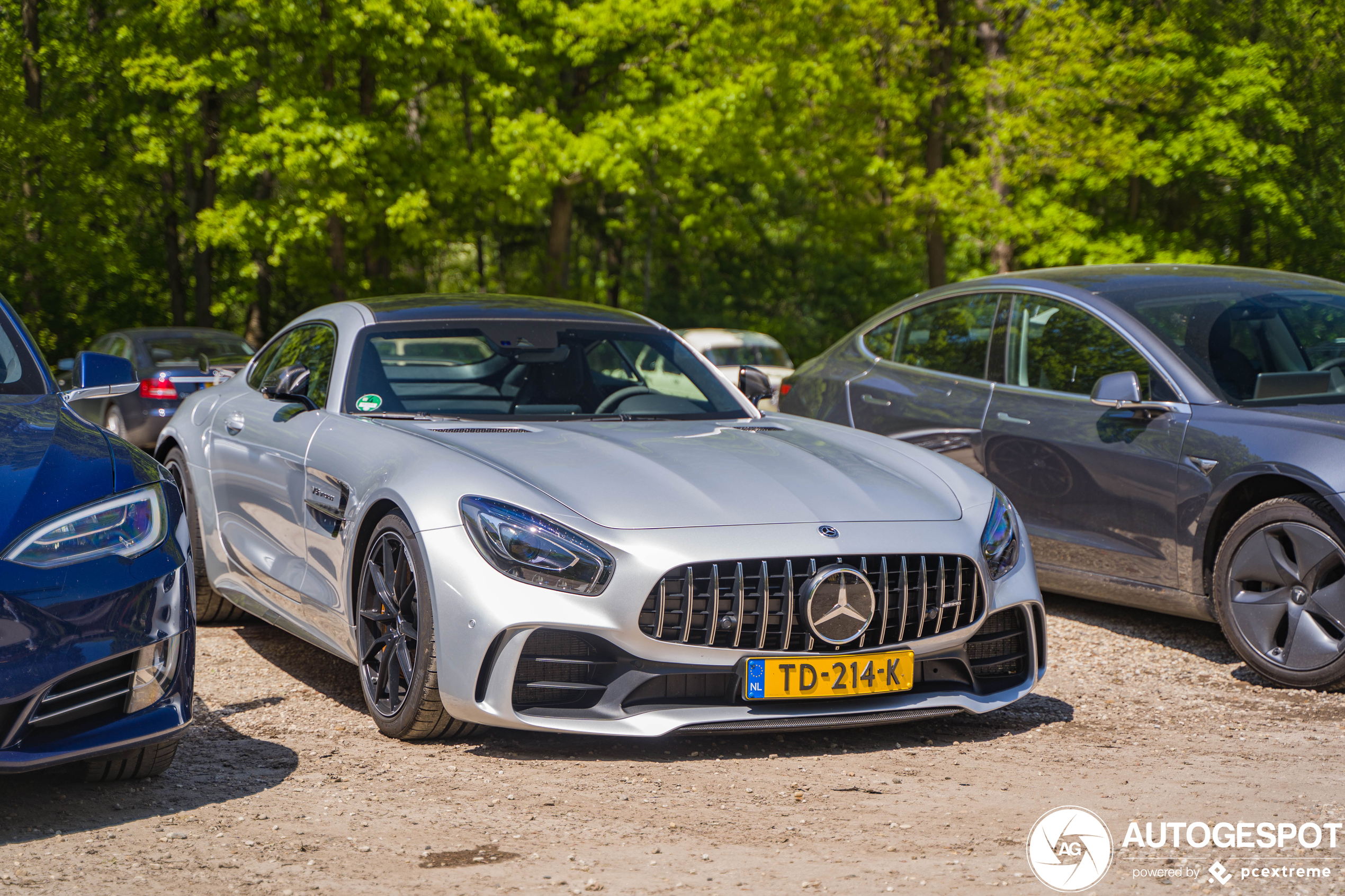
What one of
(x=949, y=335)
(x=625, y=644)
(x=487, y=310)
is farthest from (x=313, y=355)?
(x=949, y=335)

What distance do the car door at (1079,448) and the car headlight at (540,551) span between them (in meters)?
2.89

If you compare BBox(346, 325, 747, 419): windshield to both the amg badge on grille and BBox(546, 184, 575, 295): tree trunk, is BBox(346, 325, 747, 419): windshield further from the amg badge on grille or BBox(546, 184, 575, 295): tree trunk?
BBox(546, 184, 575, 295): tree trunk

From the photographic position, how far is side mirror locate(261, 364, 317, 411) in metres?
5.50

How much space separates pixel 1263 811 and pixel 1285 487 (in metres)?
2.08

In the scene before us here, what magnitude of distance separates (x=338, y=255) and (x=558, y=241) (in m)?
4.25

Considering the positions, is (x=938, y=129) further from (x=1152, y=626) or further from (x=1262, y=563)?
(x=1262, y=563)

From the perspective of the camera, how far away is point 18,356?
470 centimetres

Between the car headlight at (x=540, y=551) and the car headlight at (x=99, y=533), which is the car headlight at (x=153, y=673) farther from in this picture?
the car headlight at (x=540, y=551)

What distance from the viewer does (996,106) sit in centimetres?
2528

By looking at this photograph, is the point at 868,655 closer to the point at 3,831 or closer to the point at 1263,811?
the point at 1263,811

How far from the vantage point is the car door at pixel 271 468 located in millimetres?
5262

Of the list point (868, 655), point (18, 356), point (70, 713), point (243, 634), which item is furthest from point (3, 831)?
point (243, 634)

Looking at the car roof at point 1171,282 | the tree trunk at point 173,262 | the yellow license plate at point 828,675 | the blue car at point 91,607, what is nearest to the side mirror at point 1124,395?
the car roof at point 1171,282

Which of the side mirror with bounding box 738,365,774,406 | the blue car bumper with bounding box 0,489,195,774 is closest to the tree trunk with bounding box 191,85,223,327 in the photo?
the side mirror with bounding box 738,365,774,406
